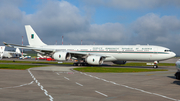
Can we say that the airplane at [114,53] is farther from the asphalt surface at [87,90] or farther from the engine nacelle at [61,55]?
the asphalt surface at [87,90]

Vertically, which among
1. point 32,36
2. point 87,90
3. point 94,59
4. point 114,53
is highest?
point 32,36

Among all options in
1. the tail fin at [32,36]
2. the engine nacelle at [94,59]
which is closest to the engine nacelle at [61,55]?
the engine nacelle at [94,59]

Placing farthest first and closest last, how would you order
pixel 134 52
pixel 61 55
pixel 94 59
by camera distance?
pixel 61 55
pixel 134 52
pixel 94 59

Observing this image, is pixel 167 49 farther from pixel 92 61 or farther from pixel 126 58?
pixel 92 61

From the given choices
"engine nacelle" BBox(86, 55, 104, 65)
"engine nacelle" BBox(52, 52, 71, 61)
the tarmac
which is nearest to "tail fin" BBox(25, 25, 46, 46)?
"engine nacelle" BBox(52, 52, 71, 61)

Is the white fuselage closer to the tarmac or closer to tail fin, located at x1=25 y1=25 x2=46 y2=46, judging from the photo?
tail fin, located at x1=25 y1=25 x2=46 y2=46

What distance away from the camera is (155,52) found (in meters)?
40.8

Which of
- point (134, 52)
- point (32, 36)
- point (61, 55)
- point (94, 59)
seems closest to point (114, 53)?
→ point (134, 52)

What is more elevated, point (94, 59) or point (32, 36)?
point (32, 36)

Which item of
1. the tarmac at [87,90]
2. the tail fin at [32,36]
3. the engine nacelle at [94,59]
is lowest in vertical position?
the tarmac at [87,90]

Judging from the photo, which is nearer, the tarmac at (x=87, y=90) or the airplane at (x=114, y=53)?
the tarmac at (x=87, y=90)

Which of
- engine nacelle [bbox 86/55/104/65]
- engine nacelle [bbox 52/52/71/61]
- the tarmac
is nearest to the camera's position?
the tarmac

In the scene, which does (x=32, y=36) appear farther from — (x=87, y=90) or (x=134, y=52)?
(x=87, y=90)

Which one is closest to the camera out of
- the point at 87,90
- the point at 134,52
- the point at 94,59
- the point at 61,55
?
the point at 87,90
